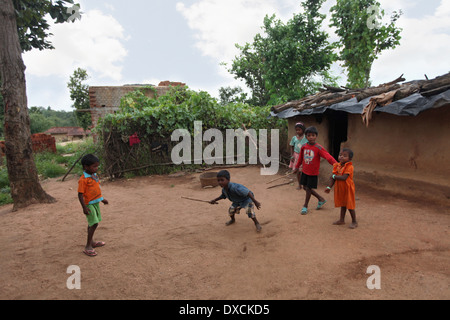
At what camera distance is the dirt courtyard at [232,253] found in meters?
2.42

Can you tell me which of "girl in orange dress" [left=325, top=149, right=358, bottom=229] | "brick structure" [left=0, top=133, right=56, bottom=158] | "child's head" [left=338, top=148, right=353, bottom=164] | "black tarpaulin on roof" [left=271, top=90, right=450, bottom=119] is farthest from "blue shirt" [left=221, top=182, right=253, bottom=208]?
"brick structure" [left=0, top=133, right=56, bottom=158]

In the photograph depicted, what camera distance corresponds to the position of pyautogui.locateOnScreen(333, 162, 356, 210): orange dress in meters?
3.56

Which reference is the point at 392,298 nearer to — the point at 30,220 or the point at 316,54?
the point at 30,220

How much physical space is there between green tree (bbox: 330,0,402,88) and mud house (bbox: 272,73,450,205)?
239 inches

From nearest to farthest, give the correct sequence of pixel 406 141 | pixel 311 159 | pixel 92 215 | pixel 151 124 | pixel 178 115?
pixel 92 215, pixel 311 159, pixel 406 141, pixel 151 124, pixel 178 115

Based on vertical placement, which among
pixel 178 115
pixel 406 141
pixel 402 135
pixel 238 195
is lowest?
pixel 238 195

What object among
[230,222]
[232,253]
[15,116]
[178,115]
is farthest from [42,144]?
[232,253]

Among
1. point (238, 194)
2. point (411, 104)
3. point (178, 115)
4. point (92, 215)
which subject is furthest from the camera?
point (178, 115)

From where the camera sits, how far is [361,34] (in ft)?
36.1

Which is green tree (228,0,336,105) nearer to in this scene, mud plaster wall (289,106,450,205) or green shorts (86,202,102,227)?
mud plaster wall (289,106,450,205)

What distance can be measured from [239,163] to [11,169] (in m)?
6.61

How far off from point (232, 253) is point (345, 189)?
1816mm

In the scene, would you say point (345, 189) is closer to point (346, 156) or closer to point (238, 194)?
point (346, 156)

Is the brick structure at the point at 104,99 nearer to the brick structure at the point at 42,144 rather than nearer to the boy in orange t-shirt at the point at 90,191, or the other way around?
the brick structure at the point at 42,144
